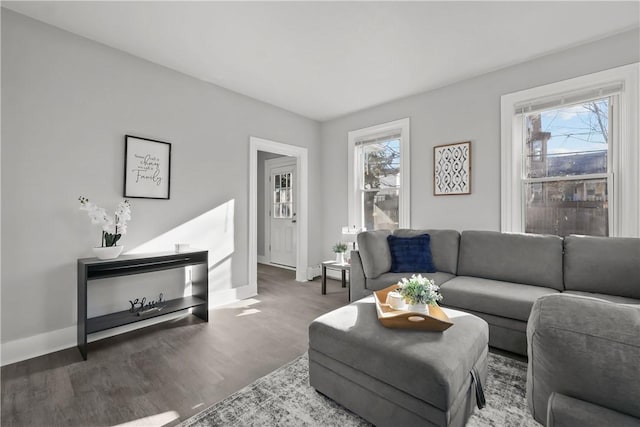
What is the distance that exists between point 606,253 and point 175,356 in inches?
144

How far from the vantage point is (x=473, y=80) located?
11.1 ft

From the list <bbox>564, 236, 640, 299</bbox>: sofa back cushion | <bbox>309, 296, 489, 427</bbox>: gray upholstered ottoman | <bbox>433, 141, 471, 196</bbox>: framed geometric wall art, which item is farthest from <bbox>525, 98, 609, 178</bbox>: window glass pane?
<bbox>309, 296, 489, 427</bbox>: gray upholstered ottoman

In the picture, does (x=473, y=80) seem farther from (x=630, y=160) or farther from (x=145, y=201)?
(x=145, y=201)

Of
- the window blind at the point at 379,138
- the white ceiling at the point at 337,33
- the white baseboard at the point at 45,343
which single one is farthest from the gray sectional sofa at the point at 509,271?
the white baseboard at the point at 45,343

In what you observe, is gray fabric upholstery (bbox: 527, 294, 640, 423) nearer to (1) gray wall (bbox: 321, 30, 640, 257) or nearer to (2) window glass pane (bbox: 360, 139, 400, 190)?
(1) gray wall (bbox: 321, 30, 640, 257)

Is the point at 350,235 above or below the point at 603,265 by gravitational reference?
above

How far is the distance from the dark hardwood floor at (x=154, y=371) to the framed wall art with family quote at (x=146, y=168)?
1.40m

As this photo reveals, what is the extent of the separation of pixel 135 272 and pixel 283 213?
3585 mm

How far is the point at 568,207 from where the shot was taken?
114 inches

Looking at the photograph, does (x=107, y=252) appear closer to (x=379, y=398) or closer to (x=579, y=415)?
(x=379, y=398)

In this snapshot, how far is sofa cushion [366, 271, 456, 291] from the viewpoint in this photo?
114 inches

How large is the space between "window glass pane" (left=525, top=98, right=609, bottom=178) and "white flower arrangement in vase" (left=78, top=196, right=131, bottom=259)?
4.16 meters

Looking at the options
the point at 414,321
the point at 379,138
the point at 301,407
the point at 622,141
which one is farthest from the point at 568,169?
the point at 301,407

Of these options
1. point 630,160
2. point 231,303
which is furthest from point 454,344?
point 231,303
